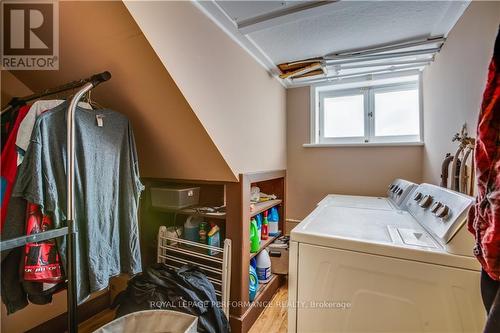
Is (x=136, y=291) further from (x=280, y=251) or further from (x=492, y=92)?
(x=492, y=92)

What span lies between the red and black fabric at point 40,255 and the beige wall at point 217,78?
78 cm

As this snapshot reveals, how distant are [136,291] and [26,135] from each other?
0.92m

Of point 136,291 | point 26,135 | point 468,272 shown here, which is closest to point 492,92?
point 468,272

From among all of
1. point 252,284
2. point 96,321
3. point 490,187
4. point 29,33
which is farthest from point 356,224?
point 96,321

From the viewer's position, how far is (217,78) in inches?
50.4

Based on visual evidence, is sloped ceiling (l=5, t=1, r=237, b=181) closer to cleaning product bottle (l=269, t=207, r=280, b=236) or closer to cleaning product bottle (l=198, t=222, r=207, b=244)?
cleaning product bottle (l=198, t=222, r=207, b=244)

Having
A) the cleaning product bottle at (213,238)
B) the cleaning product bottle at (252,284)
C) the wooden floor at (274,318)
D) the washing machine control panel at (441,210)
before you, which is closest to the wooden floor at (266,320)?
the wooden floor at (274,318)

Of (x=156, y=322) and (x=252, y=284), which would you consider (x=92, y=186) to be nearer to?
(x=156, y=322)

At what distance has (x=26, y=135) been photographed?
0.91 m

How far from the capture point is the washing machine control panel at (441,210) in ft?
2.47

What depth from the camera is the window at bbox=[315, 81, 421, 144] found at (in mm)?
2023

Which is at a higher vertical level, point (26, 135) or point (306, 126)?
point (306, 126)

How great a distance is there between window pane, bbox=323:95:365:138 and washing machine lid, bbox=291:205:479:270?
3.88 feet

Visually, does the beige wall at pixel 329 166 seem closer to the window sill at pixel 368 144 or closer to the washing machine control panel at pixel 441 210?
the window sill at pixel 368 144
